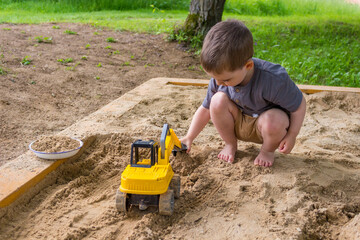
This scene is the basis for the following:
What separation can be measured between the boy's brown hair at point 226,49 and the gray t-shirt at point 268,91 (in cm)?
20

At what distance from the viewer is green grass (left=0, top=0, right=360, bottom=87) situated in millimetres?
5586

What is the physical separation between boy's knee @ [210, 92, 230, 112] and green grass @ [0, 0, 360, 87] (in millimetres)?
2936

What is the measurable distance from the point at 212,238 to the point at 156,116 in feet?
5.56

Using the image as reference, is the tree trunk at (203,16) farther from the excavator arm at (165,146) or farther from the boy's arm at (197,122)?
the excavator arm at (165,146)

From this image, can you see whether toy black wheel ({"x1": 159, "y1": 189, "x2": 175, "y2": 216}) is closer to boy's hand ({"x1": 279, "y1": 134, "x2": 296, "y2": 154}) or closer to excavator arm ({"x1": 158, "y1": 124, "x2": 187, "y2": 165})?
excavator arm ({"x1": 158, "y1": 124, "x2": 187, "y2": 165})

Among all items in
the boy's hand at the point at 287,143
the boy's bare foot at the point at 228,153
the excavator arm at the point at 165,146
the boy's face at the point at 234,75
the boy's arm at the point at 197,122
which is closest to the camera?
the excavator arm at the point at 165,146

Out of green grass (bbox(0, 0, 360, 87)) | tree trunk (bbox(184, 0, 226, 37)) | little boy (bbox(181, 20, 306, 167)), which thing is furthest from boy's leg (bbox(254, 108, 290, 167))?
tree trunk (bbox(184, 0, 226, 37))

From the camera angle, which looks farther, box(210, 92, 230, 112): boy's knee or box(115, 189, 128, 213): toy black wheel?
box(210, 92, 230, 112): boy's knee

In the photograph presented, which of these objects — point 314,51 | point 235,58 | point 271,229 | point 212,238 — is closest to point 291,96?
point 235,58

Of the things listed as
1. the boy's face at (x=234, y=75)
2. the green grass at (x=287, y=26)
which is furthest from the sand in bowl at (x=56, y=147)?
the green grass at (x=287, y=26)

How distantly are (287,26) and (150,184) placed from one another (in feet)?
23.3

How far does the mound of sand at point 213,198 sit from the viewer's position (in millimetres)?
1875

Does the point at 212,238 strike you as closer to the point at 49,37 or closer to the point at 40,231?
the point at 40,231

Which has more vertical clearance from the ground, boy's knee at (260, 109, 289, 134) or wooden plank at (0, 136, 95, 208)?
boy's knee at (260, 109, 289, 134)
